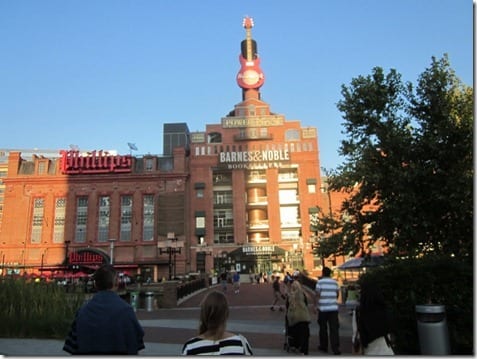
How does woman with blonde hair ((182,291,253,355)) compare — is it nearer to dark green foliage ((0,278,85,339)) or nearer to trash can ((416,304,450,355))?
trash can ((416,304,450,355))

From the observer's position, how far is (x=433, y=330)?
690cm

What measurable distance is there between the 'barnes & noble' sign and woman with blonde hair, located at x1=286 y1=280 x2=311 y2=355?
5603 centimetres

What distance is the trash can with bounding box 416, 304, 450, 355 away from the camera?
22.5 ft

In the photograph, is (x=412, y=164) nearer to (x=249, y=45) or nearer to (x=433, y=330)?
(x=433, y=330)

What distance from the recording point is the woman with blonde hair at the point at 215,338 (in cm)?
296

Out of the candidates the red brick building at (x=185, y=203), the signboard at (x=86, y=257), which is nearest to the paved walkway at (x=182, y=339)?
the red brick building at (x=185, y=203)

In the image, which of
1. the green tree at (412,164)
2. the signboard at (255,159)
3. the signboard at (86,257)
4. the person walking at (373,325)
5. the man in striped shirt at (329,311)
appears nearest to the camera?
the person walking at (373,325)

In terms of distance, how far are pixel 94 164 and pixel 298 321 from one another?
5873 centimetres

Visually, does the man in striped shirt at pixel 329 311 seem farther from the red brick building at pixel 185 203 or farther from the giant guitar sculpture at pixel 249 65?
the giant guitar sculpture at pixel 249 65

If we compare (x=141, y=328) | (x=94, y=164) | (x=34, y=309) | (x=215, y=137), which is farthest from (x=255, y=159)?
(x=141, y=328)

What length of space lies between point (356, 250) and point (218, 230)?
150 feet

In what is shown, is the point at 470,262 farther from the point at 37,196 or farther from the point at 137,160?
the point at 37,196

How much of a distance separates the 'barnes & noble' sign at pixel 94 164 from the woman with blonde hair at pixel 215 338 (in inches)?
2388

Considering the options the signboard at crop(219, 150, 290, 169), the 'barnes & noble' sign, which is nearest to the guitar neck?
the signboard at crop(219, 150, 290, 169)
